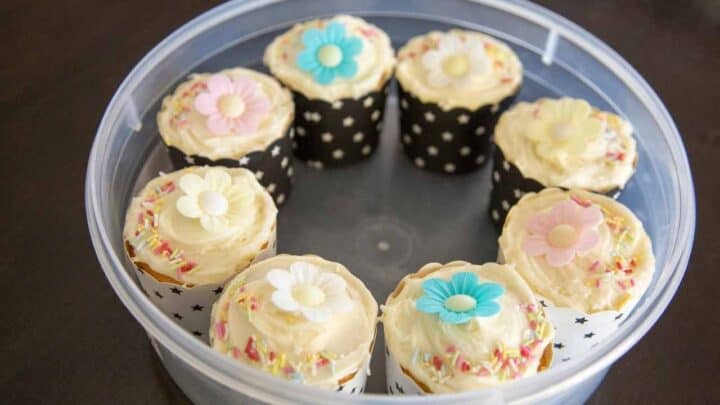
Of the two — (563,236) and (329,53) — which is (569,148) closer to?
(563,236)

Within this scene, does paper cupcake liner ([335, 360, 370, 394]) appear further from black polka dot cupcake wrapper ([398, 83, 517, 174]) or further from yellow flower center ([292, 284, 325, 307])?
black polka dot cupcake wrapper ([398, 83, 517, 174])

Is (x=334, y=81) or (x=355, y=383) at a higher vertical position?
(x=334, y=81)

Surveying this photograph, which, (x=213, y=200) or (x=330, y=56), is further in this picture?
(x=330, y=56)

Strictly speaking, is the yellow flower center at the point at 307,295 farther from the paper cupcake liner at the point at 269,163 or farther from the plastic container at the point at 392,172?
the paper cupcake liner at the point at 269,163

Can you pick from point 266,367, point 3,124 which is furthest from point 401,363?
point 3,124

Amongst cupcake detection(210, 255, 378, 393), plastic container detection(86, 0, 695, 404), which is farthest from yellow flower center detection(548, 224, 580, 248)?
cupcake detection(210, 255, 378, 393)

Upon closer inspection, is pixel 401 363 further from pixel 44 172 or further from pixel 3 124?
pixel 3 124

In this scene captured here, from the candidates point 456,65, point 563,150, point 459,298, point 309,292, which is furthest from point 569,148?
point 309,292
